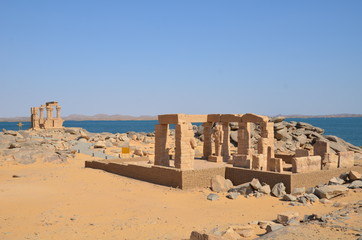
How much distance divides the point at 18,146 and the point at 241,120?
14.5 meters

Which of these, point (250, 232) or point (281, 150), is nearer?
point (250, 232)

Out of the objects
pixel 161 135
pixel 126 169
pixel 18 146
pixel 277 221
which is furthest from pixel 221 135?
pixel 18 146

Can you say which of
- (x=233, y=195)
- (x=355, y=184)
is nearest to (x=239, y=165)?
(x=233, y=195)

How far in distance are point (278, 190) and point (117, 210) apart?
19.7 ft

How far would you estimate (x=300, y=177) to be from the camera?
14.4m

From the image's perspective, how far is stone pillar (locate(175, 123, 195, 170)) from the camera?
16.2m

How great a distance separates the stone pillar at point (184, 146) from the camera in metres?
16.2

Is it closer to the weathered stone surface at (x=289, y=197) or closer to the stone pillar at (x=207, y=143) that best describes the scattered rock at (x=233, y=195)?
the weathered stone surface at (x=289, y=197)

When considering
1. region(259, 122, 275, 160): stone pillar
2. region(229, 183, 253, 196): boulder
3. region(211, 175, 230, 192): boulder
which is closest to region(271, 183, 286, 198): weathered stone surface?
region(229, 183, 253, 196): boulder

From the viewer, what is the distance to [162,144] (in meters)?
18.1

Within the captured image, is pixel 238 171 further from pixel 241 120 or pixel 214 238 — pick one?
pixel 214 238

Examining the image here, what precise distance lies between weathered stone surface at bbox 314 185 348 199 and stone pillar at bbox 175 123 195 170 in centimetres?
554

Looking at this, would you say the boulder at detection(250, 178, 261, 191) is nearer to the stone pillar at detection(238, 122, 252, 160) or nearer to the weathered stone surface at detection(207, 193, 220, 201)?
the weathered stone surface at detection(207, 193, 220, 201)

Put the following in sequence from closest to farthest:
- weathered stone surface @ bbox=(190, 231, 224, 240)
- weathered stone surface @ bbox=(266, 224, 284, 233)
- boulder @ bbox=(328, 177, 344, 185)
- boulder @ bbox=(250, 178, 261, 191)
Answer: weathered stone surface @ bbox=(190, 231, 224, 240) → weathered stone surface @ bbox=(266, 224, 284, 233) → boulder @ bbox=(250, 178, 261, 191) → boulder @ bbox=(328, 177, 344, 185)
